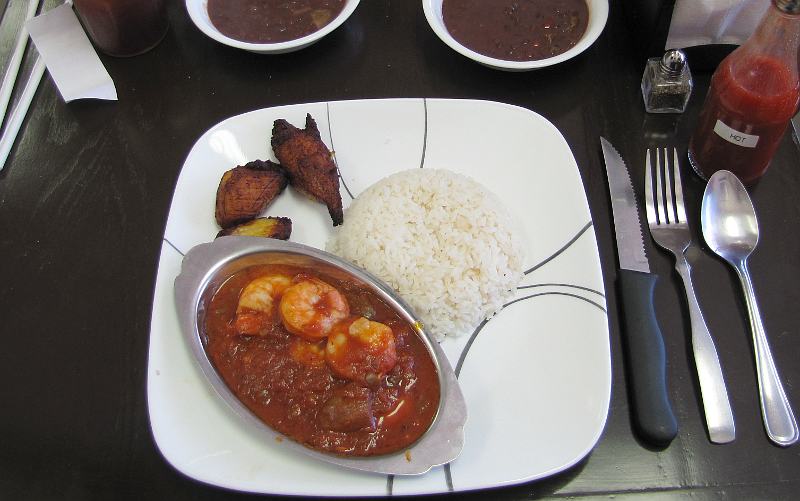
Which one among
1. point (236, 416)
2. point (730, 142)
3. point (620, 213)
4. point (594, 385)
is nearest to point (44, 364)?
point (236, 416)

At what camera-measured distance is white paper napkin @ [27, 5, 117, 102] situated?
2422mm

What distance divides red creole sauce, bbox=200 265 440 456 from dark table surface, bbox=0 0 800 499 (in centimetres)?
29

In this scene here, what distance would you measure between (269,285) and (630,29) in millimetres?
1733

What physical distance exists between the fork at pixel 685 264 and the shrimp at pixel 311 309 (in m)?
0.96

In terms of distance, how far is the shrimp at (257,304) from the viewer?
1.66 metres

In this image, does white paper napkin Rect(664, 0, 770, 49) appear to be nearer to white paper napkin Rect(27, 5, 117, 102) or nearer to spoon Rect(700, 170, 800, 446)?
spoon Rect(700, 170, 800, 446)

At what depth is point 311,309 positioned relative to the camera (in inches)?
64.2

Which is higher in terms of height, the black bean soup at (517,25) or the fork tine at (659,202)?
the black bean soup at (517,25)

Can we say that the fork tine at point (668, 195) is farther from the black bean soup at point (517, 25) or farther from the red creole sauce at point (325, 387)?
the red creole sauce at point (325, 387)

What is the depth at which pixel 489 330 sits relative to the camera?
1.80 metres

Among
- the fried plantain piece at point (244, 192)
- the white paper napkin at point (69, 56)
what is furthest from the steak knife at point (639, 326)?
the white paper napkin at point (69, 56)

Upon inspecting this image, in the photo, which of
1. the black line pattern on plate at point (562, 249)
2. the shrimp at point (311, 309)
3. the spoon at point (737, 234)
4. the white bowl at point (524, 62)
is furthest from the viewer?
the white bowl at point (524, 62)

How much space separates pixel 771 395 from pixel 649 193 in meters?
0.68

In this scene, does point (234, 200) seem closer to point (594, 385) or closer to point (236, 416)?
point (236, 416)
